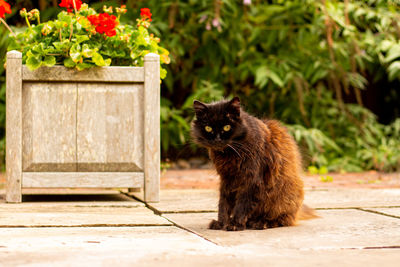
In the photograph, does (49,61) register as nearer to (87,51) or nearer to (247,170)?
(87,51)

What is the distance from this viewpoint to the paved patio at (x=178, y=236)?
1884 mm

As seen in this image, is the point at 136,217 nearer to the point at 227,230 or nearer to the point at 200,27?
the point at 227,230

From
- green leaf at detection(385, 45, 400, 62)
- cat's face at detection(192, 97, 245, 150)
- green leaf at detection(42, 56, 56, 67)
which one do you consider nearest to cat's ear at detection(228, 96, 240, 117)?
cat's face at detection(192, 97, 245, 150)

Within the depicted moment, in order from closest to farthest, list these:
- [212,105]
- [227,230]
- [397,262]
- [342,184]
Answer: [397,262], [227,230], [212,105], [342,184]

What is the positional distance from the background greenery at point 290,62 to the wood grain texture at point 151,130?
6.99ft

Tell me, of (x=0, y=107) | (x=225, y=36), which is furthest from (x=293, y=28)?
(x=0, y=107)

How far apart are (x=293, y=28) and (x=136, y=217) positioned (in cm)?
420

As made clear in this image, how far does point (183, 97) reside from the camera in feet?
23.7

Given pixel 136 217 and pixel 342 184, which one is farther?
pixel 342 184

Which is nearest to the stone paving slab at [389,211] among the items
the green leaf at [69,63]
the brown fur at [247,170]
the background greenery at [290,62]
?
the brown fur at [247,170]

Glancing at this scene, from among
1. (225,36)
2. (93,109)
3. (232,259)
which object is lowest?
(232,259)

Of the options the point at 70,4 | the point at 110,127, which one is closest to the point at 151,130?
the point at 110,127

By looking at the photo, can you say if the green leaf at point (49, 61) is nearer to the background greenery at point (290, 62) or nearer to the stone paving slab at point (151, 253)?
the stone paving slab at point (151, 253)

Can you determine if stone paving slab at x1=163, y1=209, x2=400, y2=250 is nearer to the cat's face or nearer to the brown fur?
the brown fur
